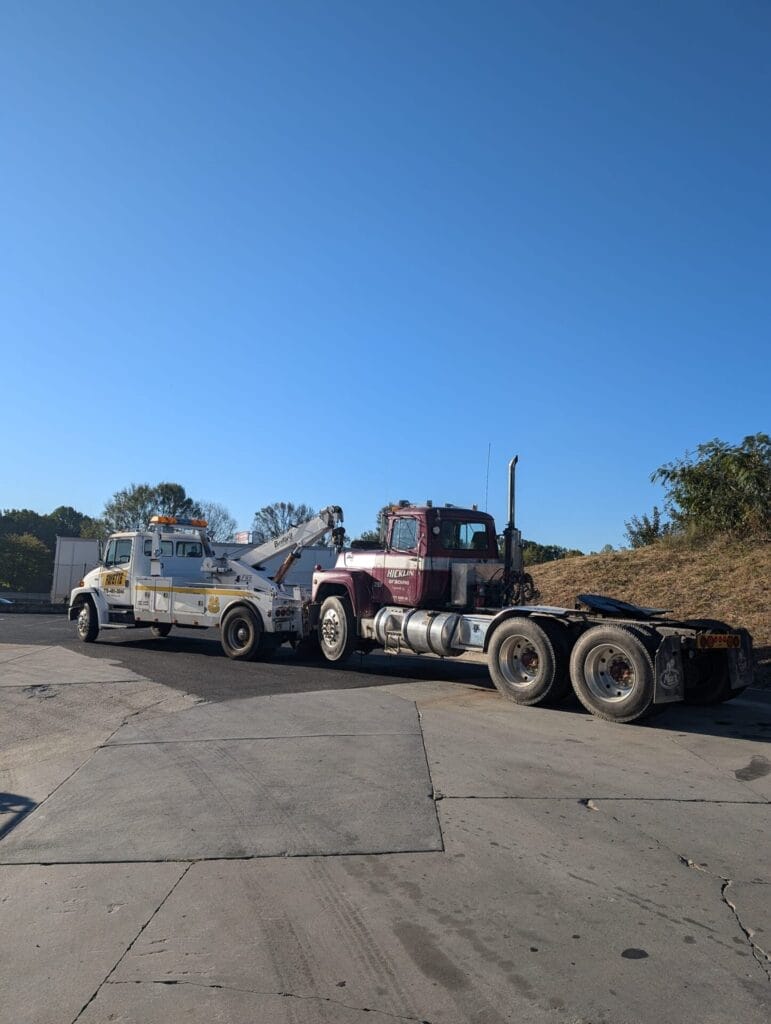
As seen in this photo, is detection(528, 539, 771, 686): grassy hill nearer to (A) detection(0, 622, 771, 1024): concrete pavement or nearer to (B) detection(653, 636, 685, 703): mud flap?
(B) detection(653, 636, 685, 703): mud flap

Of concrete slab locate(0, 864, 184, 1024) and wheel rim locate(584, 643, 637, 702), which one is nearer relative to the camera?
concrete slab locate(0, 864, 184, 1024)

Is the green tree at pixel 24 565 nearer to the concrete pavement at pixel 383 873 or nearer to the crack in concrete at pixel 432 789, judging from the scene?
the concrete pavement at pixel 383 873

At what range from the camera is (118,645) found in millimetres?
17969

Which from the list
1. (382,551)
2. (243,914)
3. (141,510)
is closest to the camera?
(243,914)

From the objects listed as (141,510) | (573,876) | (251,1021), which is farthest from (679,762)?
(141,510)

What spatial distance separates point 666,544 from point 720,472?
2.35 metres

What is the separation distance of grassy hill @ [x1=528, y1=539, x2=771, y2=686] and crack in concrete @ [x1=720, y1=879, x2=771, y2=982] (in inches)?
358

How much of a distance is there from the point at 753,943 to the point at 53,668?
12595 millimetres

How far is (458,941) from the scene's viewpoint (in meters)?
4.10

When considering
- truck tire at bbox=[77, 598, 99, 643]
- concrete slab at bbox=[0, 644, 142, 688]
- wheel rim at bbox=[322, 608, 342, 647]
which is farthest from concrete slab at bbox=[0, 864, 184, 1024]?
truck tire at bbox=[77, 598, 99, 643]

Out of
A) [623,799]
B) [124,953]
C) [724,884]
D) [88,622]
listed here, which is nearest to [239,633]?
[88,622]

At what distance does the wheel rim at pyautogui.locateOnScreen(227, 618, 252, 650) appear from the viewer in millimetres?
15325

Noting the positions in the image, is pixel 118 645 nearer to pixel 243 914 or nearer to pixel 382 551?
pixel 382 551

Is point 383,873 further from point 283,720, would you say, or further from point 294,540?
point 294,540
